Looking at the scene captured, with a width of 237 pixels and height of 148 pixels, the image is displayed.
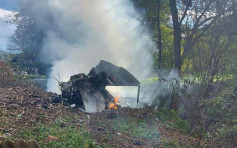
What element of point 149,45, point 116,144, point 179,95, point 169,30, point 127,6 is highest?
point 127,6

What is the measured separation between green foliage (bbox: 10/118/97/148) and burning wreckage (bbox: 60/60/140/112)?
A: 126 inches

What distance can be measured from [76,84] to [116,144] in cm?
472

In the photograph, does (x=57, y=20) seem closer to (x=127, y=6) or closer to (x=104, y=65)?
(x=127, y=6)

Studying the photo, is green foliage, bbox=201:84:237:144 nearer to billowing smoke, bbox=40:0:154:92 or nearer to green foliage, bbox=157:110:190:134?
green foliage, bbox=157:110:190:134

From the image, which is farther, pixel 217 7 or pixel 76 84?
pixel 217 7

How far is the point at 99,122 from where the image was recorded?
24.0 feet

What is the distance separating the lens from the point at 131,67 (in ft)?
56.2

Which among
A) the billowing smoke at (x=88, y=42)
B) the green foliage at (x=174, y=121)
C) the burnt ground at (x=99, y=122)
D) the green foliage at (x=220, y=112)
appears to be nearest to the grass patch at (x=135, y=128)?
the burnt ground at (x=99, y=122)

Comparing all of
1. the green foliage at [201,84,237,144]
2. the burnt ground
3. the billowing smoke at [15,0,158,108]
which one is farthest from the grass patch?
the billowing smoke at [15,0,158,108]

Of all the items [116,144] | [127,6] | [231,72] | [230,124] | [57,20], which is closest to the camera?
[116,144]

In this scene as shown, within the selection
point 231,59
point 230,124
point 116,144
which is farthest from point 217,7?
point 116,144

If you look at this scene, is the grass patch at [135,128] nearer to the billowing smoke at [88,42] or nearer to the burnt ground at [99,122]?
the burnt ground at [99,122]

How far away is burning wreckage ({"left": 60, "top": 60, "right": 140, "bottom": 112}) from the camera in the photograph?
9523 mm

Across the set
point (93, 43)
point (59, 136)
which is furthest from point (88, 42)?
point (59, 136)
